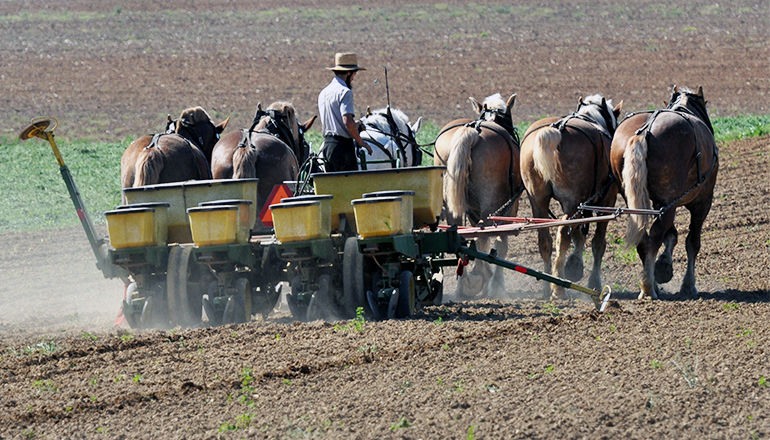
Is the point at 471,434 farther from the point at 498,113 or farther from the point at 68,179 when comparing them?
the point at 498,113

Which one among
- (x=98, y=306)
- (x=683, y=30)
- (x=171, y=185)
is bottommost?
(x=98, y=306)

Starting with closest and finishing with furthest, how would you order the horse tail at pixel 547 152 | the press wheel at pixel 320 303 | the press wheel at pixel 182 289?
the press wheel at pixel 320 303 < the press wheel at pixel 182 289 < the horse tail at pixel 547 152

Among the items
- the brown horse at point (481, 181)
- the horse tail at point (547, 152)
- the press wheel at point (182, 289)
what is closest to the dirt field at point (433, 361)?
the brown horse at point (481, 181)

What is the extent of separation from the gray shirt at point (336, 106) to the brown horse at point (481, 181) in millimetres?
1828

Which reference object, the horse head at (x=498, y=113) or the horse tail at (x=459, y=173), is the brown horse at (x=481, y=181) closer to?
the horse tail at (x=459, y=173)

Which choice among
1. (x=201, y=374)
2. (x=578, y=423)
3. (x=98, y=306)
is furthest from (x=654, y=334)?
(x=98, y=306)

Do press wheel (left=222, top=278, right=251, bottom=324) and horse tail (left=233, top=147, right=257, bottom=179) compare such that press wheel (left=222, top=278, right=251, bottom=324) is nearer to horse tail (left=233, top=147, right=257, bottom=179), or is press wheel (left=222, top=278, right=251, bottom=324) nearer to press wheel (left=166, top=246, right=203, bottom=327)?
press wheel (left=166, top=246, right=203, bottom=327)

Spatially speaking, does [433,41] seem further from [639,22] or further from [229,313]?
[229,313]

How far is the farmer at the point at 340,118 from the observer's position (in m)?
8.77

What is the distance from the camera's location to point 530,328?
7.41m

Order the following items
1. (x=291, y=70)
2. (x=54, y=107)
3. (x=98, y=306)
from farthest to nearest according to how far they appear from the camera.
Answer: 1. (x=291, y=70)
2. (x=54, y=107)
3. (x=98, y=306)

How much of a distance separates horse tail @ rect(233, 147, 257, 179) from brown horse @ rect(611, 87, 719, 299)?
381cm

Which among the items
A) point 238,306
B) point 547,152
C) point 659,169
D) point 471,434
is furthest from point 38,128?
point 471,434

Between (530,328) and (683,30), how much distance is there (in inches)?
1389
